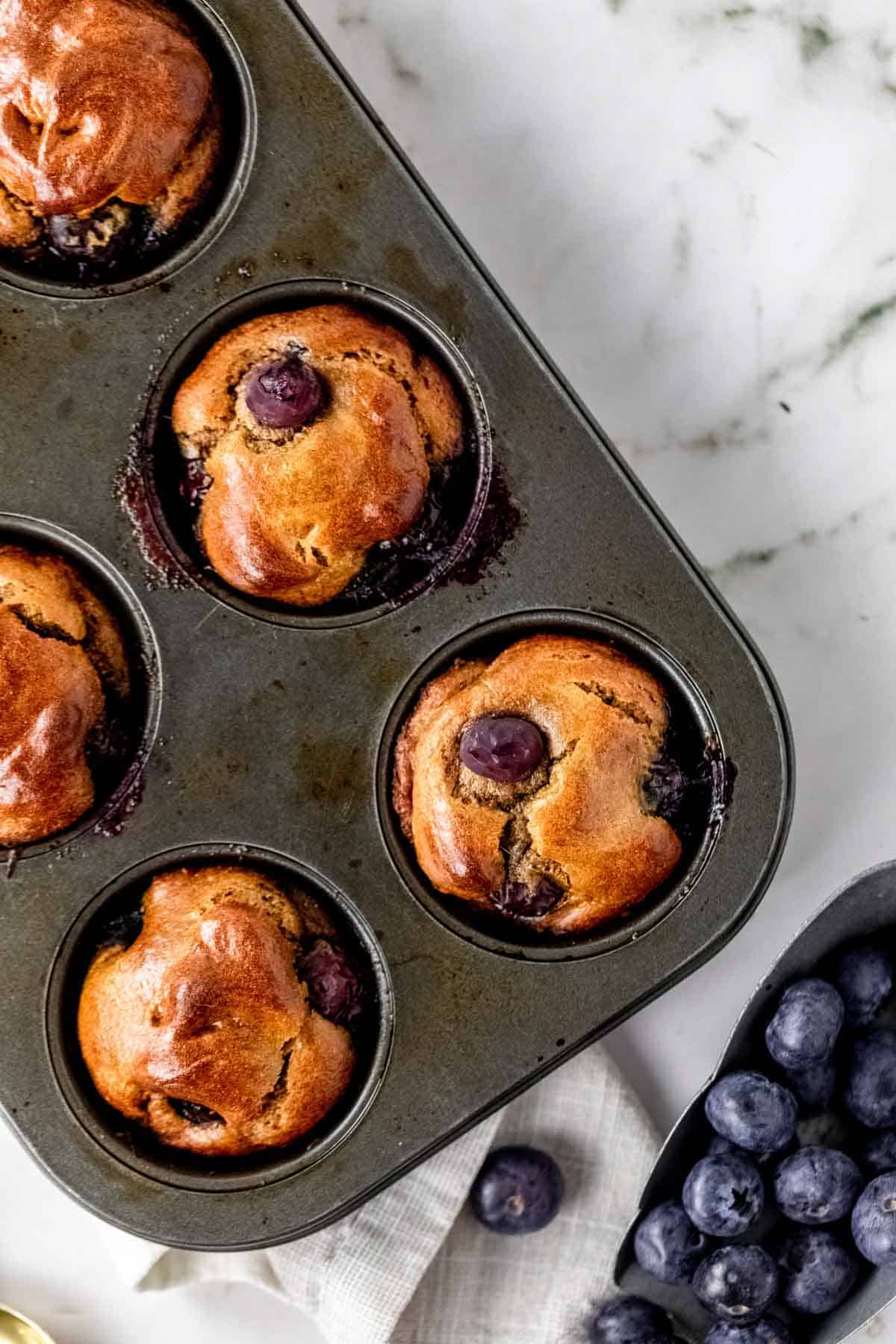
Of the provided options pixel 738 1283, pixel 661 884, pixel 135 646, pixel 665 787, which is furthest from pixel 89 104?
pixel 738 1283

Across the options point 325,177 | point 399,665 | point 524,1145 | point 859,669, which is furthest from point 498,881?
point 325,177

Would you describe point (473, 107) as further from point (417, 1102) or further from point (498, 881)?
point (417, 1102)

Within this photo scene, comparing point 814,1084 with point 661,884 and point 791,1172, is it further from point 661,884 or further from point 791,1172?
point 661,884

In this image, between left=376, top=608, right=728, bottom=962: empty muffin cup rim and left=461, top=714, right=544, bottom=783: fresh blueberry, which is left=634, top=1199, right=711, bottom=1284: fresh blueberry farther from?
left=461, top=714, right=544, bottom=783: fresh blueberry

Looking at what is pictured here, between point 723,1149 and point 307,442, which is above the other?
point 307,442

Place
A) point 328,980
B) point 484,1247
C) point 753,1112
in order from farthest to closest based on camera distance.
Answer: point 484,1247, point 753,1112, point 328,980

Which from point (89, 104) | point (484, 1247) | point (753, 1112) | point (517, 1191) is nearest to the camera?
point (89, 104)

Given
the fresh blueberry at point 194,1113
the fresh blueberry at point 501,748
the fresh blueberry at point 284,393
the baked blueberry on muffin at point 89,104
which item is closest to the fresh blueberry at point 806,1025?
the fresh blueberry at point 501,748
